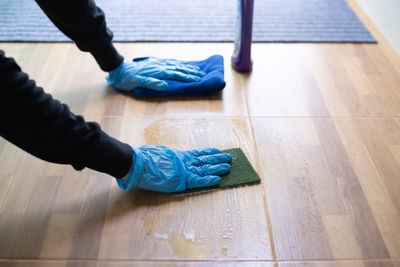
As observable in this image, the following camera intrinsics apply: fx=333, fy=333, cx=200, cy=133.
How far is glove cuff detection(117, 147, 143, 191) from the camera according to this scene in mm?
1031

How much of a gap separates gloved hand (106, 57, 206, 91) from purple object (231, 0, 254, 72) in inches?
7.0

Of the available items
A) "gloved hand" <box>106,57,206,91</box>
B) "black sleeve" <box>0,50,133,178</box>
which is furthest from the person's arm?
"black sleeve" <box>0,50,133,178</box>

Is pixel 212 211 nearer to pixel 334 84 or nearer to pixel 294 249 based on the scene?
pixel 294 249

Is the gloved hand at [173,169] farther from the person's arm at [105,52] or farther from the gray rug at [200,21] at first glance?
the gray rug at [200,21]

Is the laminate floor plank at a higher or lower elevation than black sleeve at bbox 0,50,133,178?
lower

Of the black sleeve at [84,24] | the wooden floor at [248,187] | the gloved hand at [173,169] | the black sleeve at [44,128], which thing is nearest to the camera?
the black sleeve at [44,128]

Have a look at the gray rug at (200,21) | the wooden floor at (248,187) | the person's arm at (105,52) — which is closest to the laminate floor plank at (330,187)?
the wooden floor at (248,187)

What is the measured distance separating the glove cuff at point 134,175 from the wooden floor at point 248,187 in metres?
0.05

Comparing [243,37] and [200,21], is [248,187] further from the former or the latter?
[200,21]

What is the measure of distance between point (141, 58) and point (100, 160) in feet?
2.43

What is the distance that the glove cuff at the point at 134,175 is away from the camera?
1031mm

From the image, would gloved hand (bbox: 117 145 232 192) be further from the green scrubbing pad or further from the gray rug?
the gray rug

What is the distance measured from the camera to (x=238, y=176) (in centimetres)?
112

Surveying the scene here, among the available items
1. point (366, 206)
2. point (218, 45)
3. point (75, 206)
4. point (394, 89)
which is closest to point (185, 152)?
point (75, 206)
